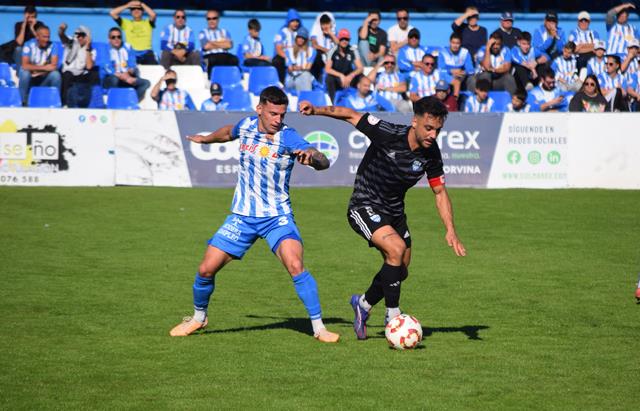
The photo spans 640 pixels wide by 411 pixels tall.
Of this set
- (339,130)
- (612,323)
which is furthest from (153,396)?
(339,130)

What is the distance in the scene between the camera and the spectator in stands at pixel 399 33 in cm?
2614

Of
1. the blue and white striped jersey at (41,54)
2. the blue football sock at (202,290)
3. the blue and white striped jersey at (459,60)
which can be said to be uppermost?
the blue football sock at (202,290)

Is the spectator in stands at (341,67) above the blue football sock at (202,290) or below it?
below

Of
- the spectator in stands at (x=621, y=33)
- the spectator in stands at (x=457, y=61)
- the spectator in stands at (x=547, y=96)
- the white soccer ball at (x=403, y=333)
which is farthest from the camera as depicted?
the spectator in stands at (x=621, y=33)

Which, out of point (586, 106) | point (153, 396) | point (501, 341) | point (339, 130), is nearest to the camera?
point (153, 396)

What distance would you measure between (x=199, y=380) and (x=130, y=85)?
17616 millimetres

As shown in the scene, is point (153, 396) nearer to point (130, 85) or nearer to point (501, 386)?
point (501, 386)

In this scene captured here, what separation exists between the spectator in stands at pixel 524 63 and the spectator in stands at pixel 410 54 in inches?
91.2

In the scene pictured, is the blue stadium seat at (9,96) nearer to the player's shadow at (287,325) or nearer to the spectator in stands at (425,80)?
the spectator in stands at (425,80)

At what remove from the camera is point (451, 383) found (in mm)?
7641

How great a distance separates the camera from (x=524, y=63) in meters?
25.7

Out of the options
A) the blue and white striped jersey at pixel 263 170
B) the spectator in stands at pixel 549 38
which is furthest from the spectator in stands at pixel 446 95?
the blue and white striped jersey at pixel 263 170

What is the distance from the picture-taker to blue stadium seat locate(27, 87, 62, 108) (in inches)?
914

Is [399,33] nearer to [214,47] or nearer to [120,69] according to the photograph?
[214,47]
